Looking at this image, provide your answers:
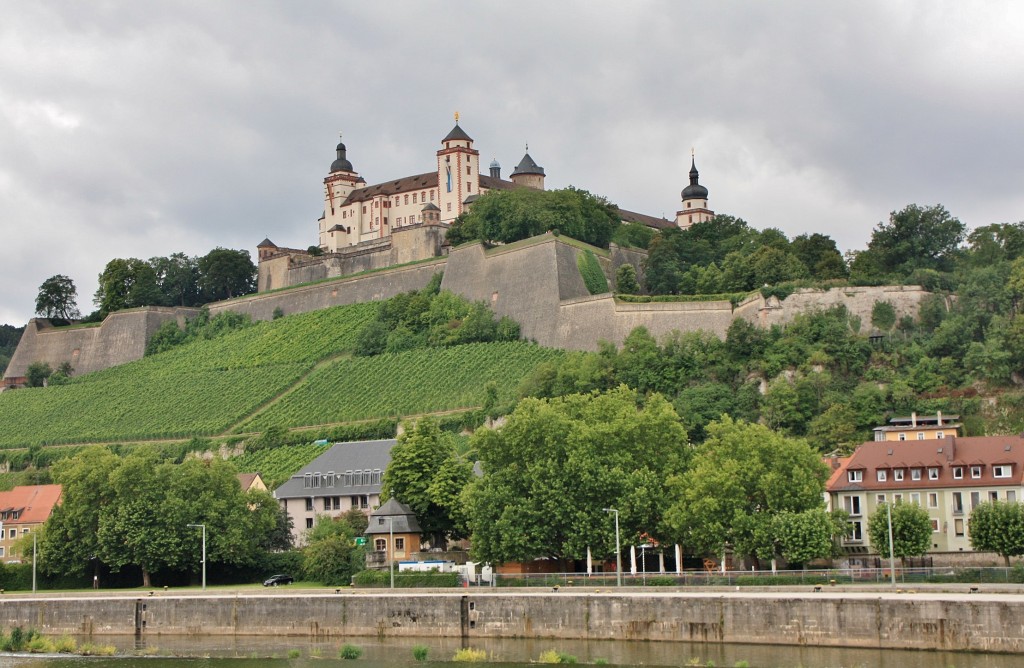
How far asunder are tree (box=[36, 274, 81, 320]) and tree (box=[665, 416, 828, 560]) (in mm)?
91216

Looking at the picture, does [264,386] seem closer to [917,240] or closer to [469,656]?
[917,240]

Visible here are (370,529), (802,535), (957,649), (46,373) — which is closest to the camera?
(957,649)

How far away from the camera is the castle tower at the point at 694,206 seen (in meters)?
131

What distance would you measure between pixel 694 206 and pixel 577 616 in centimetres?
8584

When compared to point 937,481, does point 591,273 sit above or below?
above

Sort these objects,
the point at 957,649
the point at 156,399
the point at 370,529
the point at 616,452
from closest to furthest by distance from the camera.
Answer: the point at 957,649
the point at 616,452
the point at 370,529
the point at 156,399

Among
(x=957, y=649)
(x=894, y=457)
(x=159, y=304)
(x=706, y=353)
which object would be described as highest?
(x=159, y=304)

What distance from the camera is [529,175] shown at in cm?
12838

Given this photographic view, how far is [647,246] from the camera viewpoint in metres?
114

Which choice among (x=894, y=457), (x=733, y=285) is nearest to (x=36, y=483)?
(x=733, y=285)

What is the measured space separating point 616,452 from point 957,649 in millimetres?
20660

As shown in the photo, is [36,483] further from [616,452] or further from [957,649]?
[957,649]

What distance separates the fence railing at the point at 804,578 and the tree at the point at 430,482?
11517 mm

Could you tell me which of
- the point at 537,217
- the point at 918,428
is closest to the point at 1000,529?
the point at 918,428
